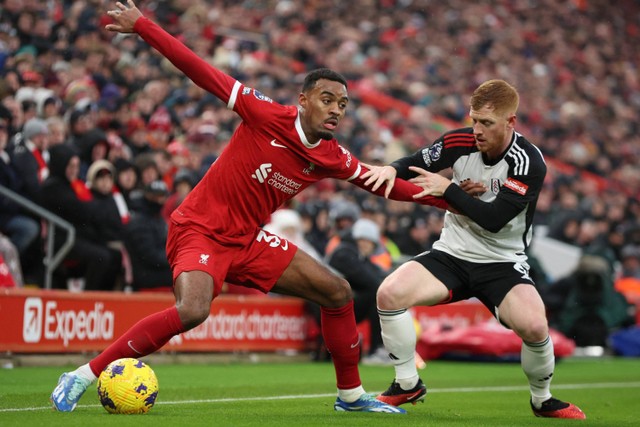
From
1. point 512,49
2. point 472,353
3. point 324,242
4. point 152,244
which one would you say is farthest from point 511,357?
point 512,49

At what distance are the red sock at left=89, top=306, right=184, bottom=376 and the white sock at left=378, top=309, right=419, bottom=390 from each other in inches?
63.0

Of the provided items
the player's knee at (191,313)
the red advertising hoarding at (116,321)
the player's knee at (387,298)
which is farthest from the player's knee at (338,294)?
the red advertising hoarding at (116,321)

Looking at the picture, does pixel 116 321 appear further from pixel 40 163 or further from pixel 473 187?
pixel 473 187

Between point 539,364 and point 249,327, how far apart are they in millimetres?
6339

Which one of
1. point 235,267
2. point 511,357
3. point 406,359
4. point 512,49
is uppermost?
point 512,49

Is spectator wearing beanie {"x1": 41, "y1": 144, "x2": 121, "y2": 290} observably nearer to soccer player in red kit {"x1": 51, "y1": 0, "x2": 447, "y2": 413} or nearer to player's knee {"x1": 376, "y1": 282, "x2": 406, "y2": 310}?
soccer player in red kit {"x1": 51, "y1": 0, "x2": 447, "y2": 413}

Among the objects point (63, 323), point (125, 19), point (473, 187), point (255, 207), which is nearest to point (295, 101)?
point (63, 323)

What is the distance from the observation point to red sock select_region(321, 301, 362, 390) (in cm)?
752

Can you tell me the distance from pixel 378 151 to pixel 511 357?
22.4 ft

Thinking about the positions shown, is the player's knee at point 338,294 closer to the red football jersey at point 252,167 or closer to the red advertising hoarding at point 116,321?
the red football jersey at point 252,167

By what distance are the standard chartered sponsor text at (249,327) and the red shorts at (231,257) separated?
548 cm

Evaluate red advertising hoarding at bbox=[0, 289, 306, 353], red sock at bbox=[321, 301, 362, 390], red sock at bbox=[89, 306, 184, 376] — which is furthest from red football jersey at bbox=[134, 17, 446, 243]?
red advertising hoarding at bbox=[0, 289, 306, 353]

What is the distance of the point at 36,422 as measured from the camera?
6.23 m

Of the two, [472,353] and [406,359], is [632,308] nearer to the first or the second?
[472,353]
